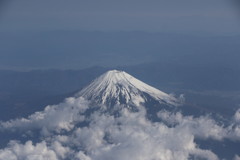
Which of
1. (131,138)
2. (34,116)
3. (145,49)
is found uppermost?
(145,49)

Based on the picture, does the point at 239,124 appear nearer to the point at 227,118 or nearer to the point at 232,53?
the point at 227,118

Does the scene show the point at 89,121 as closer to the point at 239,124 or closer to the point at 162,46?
the point at 239,124

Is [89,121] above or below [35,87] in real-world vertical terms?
below

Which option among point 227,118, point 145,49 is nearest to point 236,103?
point 227,118

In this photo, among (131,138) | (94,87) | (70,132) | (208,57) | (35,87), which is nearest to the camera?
(131,138)

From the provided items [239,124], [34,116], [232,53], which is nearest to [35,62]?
[232,53]

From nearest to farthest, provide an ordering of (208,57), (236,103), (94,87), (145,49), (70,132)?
(70,132) < (94,87) < (236,103) < (208,57) < (145,49)

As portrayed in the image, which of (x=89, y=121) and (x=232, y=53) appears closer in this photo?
(x=89, y=121)
